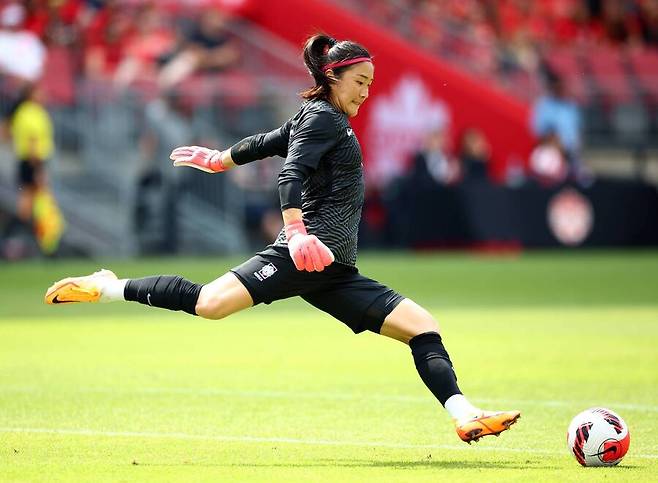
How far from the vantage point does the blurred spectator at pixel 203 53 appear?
2892 cm

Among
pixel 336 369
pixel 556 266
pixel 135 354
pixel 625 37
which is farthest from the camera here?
pixel 625 37

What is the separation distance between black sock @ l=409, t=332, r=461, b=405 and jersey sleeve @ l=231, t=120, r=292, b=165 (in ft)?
4.84

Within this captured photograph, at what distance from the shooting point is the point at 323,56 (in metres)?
8.52

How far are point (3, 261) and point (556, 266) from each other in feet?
34.6

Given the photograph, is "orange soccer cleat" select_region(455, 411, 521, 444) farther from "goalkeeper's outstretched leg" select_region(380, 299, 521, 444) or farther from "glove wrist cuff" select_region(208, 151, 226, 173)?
"glove wrist cuff" select_region(208, 151, 226, 173)

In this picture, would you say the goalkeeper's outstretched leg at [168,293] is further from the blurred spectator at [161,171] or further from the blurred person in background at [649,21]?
the blurred person in background at [649,21]

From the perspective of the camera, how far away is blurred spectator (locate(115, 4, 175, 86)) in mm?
28719

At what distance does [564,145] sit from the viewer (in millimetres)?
29609

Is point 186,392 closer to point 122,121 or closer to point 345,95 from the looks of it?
point 345,95

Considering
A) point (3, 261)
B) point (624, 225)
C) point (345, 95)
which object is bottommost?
point (3, 261)

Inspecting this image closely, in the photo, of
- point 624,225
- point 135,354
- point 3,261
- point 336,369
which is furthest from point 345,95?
Result: point 624,225

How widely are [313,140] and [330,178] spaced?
35 cm

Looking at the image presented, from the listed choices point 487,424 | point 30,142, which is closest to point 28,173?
point 30,142

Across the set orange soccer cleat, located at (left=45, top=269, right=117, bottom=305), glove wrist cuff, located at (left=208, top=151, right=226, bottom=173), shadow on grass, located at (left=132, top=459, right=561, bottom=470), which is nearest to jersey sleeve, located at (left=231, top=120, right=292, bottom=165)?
glove wrist cuff, located at (left=208, top=151, right=226, bottom=173)
